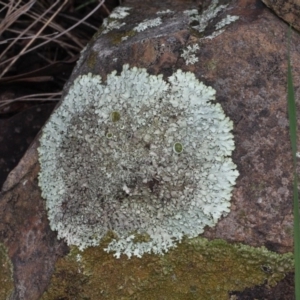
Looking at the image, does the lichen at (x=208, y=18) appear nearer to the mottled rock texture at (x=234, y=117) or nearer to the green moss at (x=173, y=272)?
the mottled rock texture at (x=234, y=117)

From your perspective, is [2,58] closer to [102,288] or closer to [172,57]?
[172,57]

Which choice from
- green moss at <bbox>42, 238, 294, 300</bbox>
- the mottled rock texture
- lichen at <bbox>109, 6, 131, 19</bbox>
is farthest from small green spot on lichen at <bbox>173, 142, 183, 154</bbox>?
lichen at <bbox>109, 6, 131, 19</bbox>

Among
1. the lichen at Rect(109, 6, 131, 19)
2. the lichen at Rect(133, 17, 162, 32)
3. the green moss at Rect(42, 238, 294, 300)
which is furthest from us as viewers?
the lichen at Rect(109, 6, 131, 19)

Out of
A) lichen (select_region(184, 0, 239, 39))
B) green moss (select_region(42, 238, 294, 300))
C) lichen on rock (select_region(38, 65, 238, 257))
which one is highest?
lichen (select_region(184, 0, 239, 39))

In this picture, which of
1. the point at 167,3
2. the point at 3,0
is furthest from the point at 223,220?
the point at 3,0

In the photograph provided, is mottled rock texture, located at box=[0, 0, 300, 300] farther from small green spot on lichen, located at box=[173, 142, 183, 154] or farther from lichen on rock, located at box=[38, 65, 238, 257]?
small green spot on lichen, located at box=[173, 142, 183, 154]

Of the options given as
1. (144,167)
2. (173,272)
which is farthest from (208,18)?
(173,272)

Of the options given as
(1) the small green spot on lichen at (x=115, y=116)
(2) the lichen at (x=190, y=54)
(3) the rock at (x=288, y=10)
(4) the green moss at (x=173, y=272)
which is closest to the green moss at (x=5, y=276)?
(4) the green moss at (x=173, y=272)
